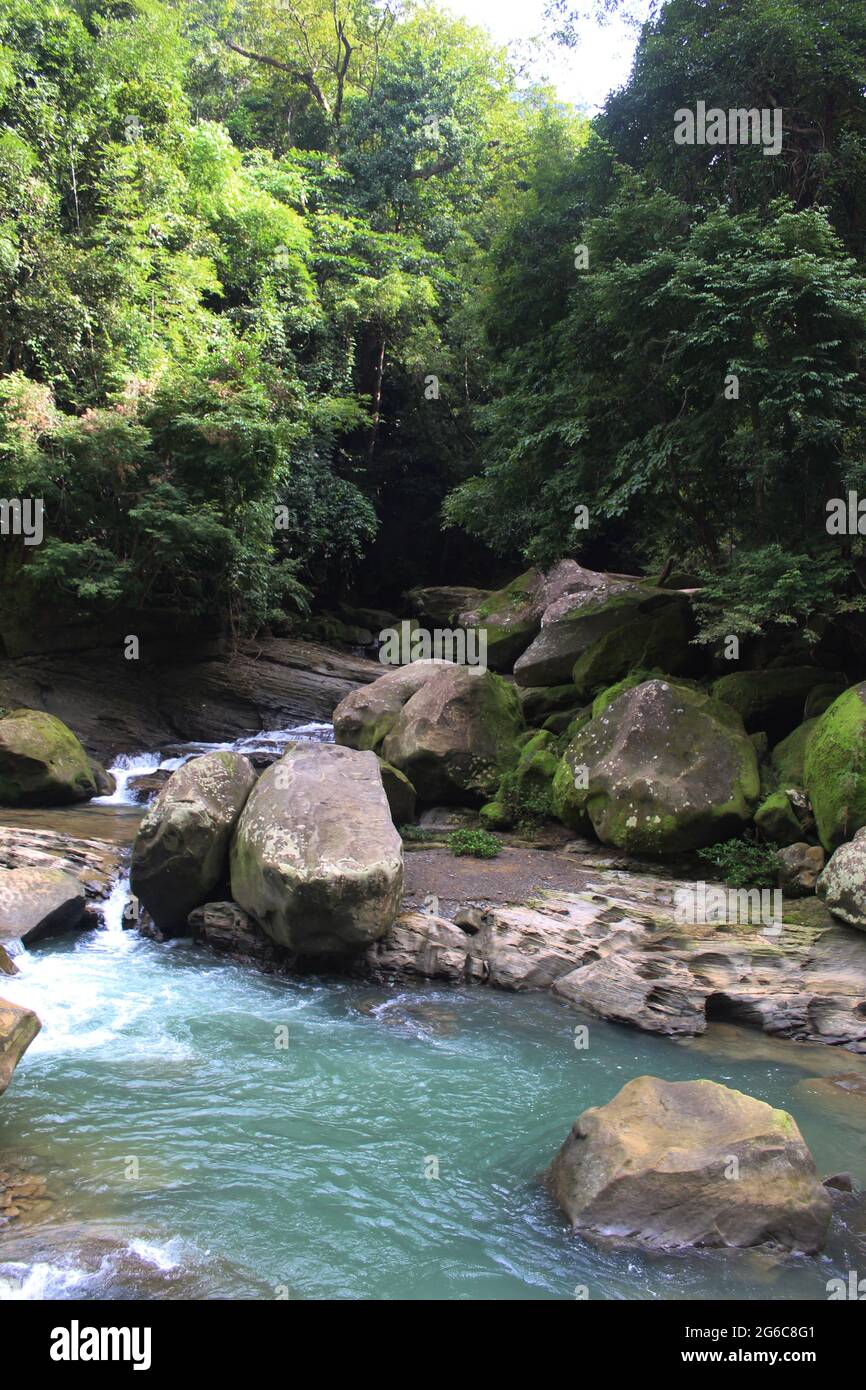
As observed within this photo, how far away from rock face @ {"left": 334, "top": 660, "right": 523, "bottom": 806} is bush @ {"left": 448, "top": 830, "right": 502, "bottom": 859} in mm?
1189

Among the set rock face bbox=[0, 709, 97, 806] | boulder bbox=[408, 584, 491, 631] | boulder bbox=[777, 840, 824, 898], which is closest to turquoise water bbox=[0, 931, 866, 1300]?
boulder bbox=[777, 840, 824, 898]

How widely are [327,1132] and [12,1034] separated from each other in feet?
6.82

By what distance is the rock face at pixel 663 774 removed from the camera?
10492mm

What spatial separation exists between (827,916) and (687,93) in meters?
12.9

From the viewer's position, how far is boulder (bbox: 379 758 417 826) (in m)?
12.2

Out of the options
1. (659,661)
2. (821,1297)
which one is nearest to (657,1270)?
(821,1297)

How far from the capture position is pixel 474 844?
11492 millimetres

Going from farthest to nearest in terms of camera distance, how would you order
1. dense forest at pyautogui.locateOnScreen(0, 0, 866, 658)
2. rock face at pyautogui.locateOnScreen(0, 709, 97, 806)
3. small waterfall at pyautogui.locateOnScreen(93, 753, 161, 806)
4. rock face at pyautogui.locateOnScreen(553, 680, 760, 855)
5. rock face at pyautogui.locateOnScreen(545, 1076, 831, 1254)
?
small waterfall at pyautogui.locateOnScreen(93, 753, 161, 806) < rock face at pyautogui.locateOnScreen(0, 709, 97, 806) < dense forest at pyautogui.locateOnScreen(0, 0, 866, 658) < rock face at pyautogui.locateOnScreen(553, 680, 760, 855) < rock face at pyautogui.locateOnScreen(545, 1076, 831, 1254)

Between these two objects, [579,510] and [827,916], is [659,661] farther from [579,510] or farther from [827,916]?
[827,916]

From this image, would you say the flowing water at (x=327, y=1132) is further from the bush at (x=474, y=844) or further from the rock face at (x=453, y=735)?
the rock face at (x=453, y=735)

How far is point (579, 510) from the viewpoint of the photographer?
13867 millimetres

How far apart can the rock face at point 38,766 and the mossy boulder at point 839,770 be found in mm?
10233

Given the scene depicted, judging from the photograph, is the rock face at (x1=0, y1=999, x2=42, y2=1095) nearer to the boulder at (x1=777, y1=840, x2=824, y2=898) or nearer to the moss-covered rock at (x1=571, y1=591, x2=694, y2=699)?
the boulder at (x1=777, y1=840, x2=824, y2=898)

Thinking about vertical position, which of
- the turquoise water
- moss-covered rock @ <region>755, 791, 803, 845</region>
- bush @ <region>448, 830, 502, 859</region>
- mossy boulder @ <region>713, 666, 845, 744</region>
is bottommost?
the turquoise water
